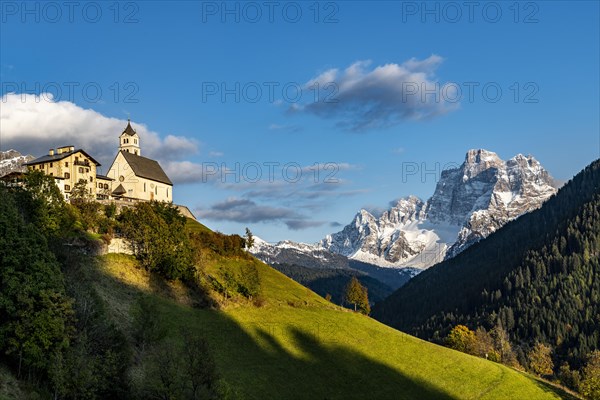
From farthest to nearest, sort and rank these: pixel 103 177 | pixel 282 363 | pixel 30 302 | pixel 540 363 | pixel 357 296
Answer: pixel 540 363, pixel 357 296, pixel 103 177, pixel 282 363, pixel 30 302

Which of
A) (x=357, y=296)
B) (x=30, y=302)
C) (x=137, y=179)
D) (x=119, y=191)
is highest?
(x=137, y=179)

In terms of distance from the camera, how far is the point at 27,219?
97.0 metres

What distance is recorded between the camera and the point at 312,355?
104 m

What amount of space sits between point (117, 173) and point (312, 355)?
89396 mm

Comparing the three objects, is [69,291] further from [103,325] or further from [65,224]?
[65,224]

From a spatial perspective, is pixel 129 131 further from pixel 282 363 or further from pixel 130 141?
pixel 282 363

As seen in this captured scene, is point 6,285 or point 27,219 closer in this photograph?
point 6,285

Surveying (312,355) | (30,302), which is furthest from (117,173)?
(30,302)

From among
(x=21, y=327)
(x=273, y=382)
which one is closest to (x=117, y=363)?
(x=21, y=327)

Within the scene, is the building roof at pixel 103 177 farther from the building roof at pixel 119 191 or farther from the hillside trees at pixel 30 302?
the hillside trees at pixel 30 302

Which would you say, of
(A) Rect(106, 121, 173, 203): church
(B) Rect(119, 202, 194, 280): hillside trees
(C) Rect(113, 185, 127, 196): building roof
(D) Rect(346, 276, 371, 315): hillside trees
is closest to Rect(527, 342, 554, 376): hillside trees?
(D) Rect(346, 276, 371, 315): hillside trees

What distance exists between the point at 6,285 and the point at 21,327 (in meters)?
5.95

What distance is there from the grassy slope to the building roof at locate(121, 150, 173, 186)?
58661mm

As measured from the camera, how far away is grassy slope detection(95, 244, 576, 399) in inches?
3647
